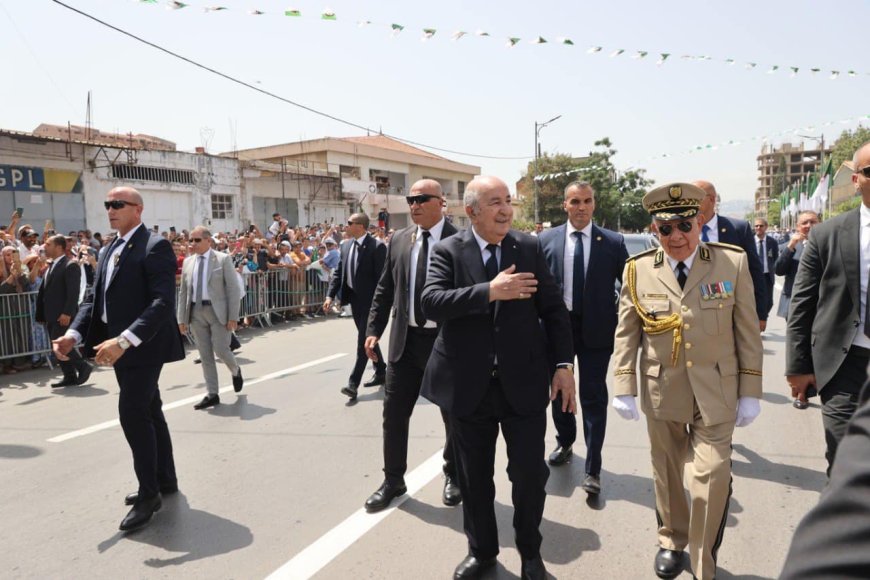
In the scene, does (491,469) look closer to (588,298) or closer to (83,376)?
(588,298)

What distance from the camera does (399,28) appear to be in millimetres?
10586

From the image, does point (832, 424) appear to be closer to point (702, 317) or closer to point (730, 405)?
point (730, 405)

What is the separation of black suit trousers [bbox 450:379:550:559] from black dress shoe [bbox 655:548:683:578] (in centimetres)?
63

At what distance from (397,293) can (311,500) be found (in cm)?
152

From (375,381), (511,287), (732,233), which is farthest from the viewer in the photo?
(375,381)

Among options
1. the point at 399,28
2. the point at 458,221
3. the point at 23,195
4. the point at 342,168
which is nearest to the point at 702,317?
the point at 399,28

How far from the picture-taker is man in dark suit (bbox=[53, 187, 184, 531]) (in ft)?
13.6

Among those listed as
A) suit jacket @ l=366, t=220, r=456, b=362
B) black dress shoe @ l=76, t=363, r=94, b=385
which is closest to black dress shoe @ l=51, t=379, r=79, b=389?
black dress shoe @ l=76, t=363, r=94, b=385

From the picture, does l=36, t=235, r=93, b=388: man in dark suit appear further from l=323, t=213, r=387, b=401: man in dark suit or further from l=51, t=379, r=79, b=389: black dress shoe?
l=323, t=213, r=387, b=401: man in dark suit

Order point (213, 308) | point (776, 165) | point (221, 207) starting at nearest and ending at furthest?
point (213, 308) → point (221, 207) → point (776, 165)

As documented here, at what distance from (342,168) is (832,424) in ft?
129

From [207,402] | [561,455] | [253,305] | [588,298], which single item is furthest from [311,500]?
[253,305]

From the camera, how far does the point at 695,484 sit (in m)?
3.20

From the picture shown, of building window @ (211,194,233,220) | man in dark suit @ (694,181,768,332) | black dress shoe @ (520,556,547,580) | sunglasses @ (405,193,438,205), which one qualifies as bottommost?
black dress shoe @ (520,556,547,580)
